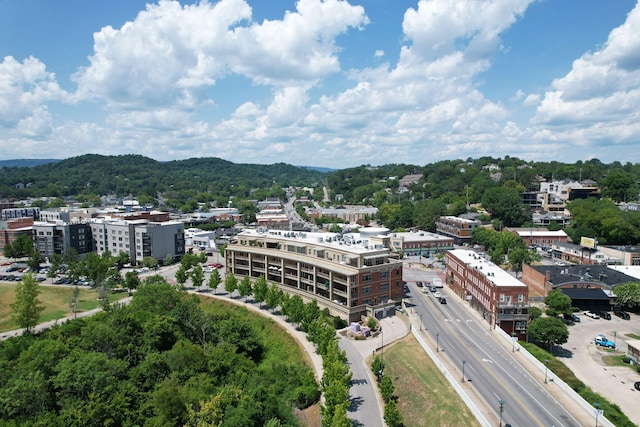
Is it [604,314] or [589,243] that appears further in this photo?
[589,243]

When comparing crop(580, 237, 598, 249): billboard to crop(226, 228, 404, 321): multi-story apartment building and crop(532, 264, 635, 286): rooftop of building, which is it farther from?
crop(226, 228, 404, 321): multi-story apartment building

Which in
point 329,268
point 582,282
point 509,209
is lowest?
point 582,282

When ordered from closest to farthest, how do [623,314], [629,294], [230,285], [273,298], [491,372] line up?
[491,372], [629,294], [273,298], [623,314], [230,285]

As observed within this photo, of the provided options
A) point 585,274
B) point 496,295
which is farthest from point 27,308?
point 585,274

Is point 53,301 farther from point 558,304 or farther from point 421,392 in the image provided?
point 558,304

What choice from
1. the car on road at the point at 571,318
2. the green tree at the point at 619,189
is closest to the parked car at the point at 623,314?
the car on road at the point at 571,318

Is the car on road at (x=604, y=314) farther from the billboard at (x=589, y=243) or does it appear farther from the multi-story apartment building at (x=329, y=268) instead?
the multi-story apartment building at (x=329, y=268)
